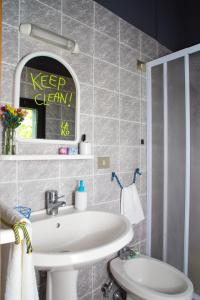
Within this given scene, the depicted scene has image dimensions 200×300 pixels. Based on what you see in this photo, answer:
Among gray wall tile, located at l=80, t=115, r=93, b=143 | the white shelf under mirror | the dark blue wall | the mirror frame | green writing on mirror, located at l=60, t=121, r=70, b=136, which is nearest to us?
the white shelf under mirror

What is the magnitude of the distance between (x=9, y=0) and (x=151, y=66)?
4.11 ft

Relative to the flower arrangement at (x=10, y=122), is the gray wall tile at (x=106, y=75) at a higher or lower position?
higher

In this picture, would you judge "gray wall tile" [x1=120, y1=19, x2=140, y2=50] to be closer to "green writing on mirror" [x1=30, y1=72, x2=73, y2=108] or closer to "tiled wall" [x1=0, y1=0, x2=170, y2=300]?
"tiled wall" [x1=0, y1=0, x2=170, y2=300]

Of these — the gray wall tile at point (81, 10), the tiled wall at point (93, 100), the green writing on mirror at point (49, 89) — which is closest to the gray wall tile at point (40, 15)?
the tiled wall at point (93, 100)

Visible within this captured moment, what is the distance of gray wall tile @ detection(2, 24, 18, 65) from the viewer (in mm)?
1166

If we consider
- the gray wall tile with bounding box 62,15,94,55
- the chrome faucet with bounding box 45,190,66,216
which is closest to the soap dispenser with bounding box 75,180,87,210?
the chrome faucet with bounding box 45,190,66,216

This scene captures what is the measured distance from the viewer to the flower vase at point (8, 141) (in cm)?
111

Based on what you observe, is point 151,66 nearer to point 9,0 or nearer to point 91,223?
point 9,0

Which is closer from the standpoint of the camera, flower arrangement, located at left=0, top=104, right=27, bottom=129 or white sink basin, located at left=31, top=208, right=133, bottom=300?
white sink basin, located at left=31, top=208, right=133, bottom=300

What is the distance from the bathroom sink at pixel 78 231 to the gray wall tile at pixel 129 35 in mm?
1424

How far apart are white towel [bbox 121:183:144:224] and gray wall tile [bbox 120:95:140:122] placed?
58 cm

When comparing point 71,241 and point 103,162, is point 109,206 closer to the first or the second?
point 103,162

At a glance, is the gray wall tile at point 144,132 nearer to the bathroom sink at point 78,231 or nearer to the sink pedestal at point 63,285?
the bathroom sink at point 78,231

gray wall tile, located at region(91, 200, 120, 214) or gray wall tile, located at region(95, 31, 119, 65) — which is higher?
gray wall tile, located at region(95, 31, 119, 65)
